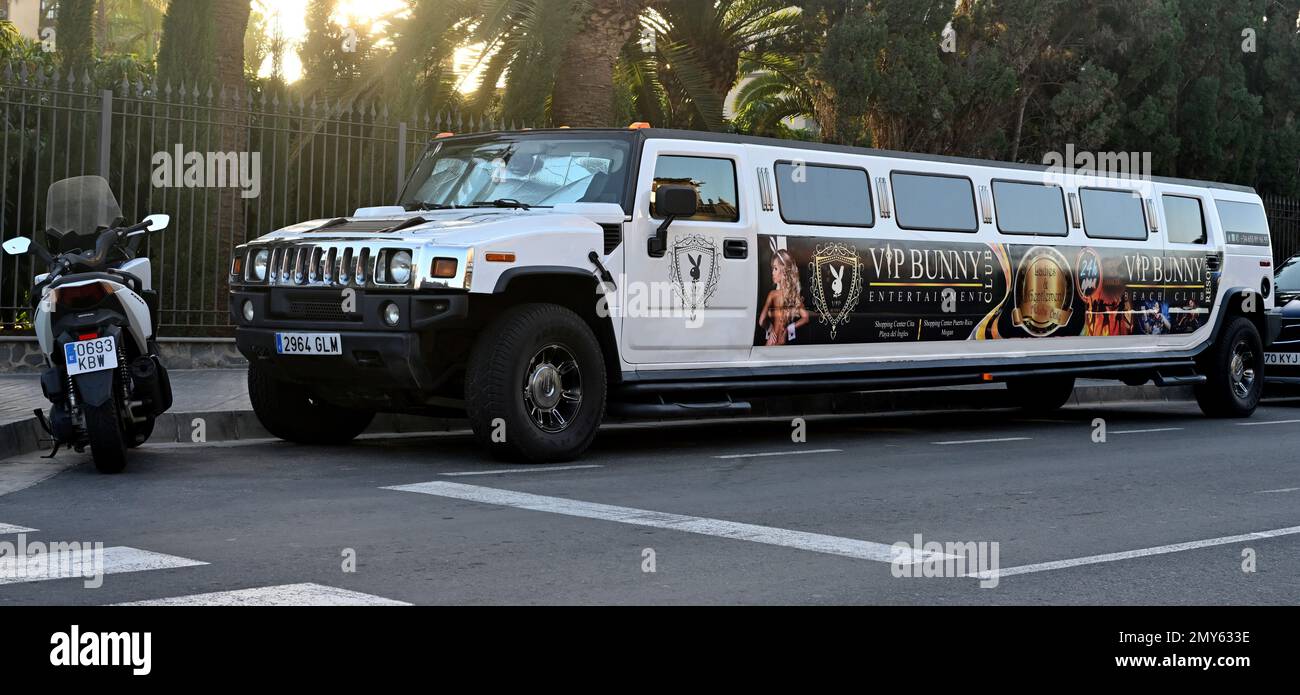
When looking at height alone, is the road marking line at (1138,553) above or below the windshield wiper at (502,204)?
below

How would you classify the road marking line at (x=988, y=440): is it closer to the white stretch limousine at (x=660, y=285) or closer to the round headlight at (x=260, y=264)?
the white stretch limousine at (x=660, y=285)

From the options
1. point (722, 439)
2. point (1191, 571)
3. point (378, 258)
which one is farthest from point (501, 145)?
point (1191, 571)

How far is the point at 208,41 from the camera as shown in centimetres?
1848

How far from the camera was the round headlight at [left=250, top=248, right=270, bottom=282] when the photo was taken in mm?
9195

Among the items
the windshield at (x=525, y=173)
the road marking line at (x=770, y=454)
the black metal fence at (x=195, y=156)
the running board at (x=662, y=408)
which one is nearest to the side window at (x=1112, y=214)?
the road marking line at (x=770, y=454)

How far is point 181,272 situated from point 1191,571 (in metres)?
12.3

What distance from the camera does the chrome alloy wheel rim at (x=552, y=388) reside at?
8.82 meters

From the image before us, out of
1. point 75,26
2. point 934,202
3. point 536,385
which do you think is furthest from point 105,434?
point 75,26

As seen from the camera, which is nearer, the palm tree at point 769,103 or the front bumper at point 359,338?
the front bumper at point 359,338

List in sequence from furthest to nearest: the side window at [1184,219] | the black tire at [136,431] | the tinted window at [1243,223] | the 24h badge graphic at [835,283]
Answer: the tinted window at [1243,223]
the side window at [1184,219]
the 24h badge graphic at [835,283]
the black tire at [136,431]

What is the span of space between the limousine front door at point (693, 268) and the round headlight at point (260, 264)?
2188mm

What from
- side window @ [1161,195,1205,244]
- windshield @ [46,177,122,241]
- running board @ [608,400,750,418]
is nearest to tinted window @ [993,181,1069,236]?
side window @ [1161,195,1205,244]
